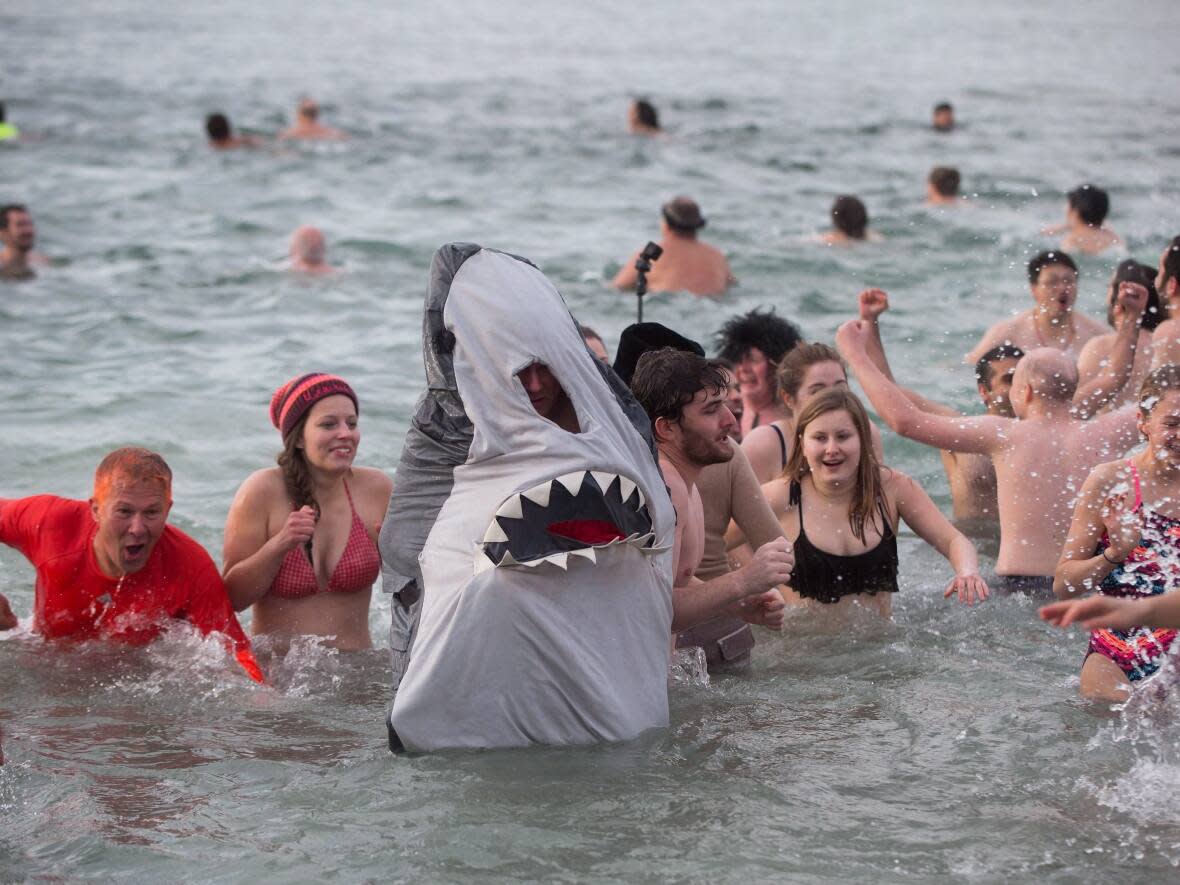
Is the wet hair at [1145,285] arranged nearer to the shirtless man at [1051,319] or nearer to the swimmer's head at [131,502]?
the shirtless man at [1051,319]

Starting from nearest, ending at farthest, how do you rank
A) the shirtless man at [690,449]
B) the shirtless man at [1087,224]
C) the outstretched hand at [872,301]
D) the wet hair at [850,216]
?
1. the shirtless man at [690,449]
2. the outstretched hand at [872,301]
3. the shirtless man at [1087,224]
4. the wet hair at [850,216]

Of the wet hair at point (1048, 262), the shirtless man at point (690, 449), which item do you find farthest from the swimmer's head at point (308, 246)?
the shirtless man at point (690, 449)

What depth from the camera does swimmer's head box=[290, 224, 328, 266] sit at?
14.6 metres

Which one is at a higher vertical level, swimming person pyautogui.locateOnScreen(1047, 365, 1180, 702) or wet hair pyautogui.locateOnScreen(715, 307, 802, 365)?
wet hair pyautogui.locateOnScreen(715, 307, 802, 365)

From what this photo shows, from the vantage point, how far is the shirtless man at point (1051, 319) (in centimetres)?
905

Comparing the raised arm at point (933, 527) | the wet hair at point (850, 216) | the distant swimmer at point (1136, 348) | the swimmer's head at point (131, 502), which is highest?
the wet hair at point (850, 216)

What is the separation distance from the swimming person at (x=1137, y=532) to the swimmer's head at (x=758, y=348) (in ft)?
7.20

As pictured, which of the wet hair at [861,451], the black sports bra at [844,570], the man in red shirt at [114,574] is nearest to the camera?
the man in red shirt at [114,574]

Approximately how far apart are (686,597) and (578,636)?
1.62 feet

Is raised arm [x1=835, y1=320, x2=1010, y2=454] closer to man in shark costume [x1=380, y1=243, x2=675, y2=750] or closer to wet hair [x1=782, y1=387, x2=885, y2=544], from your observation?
wet hair [x1=782, y1=387, x2=885, y2=544]

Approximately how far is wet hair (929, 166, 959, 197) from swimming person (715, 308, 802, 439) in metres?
9.47

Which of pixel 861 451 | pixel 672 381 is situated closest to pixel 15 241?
pixel 861 451

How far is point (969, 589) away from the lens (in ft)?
19.2

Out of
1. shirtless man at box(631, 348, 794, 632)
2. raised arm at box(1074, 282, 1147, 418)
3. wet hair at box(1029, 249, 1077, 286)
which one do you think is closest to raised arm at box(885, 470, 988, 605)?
shirtless man at box(631, 348, 794, 632)
